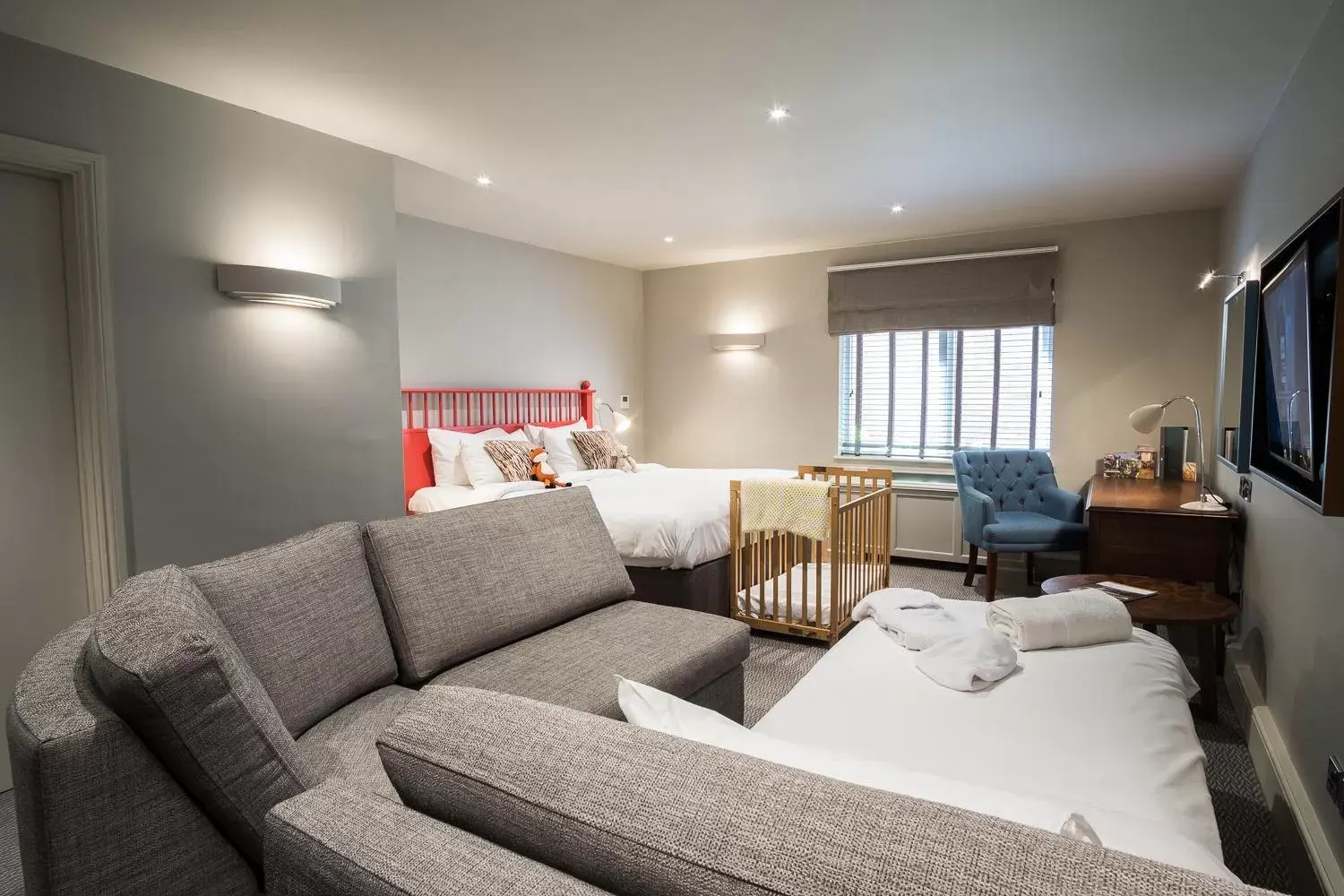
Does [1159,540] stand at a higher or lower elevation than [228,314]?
lower

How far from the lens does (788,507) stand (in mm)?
3596

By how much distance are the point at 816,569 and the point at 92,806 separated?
2.98 m

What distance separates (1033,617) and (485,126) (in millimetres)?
2884

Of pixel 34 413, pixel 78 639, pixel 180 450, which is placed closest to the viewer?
pixel 78 639

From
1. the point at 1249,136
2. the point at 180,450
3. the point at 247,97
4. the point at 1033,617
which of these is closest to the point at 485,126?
the point at 247,97

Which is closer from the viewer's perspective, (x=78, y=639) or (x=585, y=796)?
(x=585, y=796)

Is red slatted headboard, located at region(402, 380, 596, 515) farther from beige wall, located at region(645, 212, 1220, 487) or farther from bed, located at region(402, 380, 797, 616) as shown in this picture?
beige wall, located at region(645, 212, 1220, 487)

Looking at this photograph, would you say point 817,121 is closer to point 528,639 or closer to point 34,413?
point 528,639

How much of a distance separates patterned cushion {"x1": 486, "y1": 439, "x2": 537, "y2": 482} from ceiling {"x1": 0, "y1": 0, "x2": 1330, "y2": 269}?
1521mm

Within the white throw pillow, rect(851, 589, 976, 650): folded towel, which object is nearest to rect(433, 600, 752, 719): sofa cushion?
rect(851, 589, 976, 650): folded towel

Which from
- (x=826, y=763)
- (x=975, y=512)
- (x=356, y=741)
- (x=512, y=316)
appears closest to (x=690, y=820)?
(x=826, y=763)

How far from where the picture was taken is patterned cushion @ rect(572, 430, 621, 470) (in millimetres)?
5262

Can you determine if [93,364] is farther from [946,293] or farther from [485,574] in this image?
[946,293]

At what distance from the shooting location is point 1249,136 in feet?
10.6
